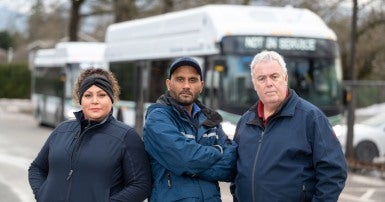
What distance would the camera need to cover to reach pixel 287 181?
3582 mm

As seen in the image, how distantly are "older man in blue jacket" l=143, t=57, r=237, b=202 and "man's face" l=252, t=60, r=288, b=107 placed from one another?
1.12ft

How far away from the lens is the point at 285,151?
3.57 meters

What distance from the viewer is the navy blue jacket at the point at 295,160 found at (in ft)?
11.6

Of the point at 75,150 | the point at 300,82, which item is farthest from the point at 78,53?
the point at 75,150

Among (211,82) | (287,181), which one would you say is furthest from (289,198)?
(211,82)

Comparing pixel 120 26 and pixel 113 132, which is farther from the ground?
pixel 120 26

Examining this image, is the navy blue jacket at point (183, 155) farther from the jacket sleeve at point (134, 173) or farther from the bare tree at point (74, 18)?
the bare tree at point (74, 18)

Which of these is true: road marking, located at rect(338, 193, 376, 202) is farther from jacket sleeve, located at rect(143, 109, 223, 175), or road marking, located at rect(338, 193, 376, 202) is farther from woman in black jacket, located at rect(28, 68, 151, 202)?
woman in black jacket, located at rect(28, 68, 151, 202)

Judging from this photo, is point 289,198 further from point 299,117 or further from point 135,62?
point 135,62

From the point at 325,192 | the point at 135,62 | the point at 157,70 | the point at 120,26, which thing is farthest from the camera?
the point at 120,26

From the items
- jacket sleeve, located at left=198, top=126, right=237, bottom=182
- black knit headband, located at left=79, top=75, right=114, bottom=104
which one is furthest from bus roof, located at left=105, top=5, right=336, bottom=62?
black knit headband, located at left=79, top=75, right=114, bottom=104

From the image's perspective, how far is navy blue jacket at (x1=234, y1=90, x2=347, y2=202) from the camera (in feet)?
11.6

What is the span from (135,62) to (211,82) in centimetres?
529

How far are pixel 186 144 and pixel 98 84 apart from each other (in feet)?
2.00
